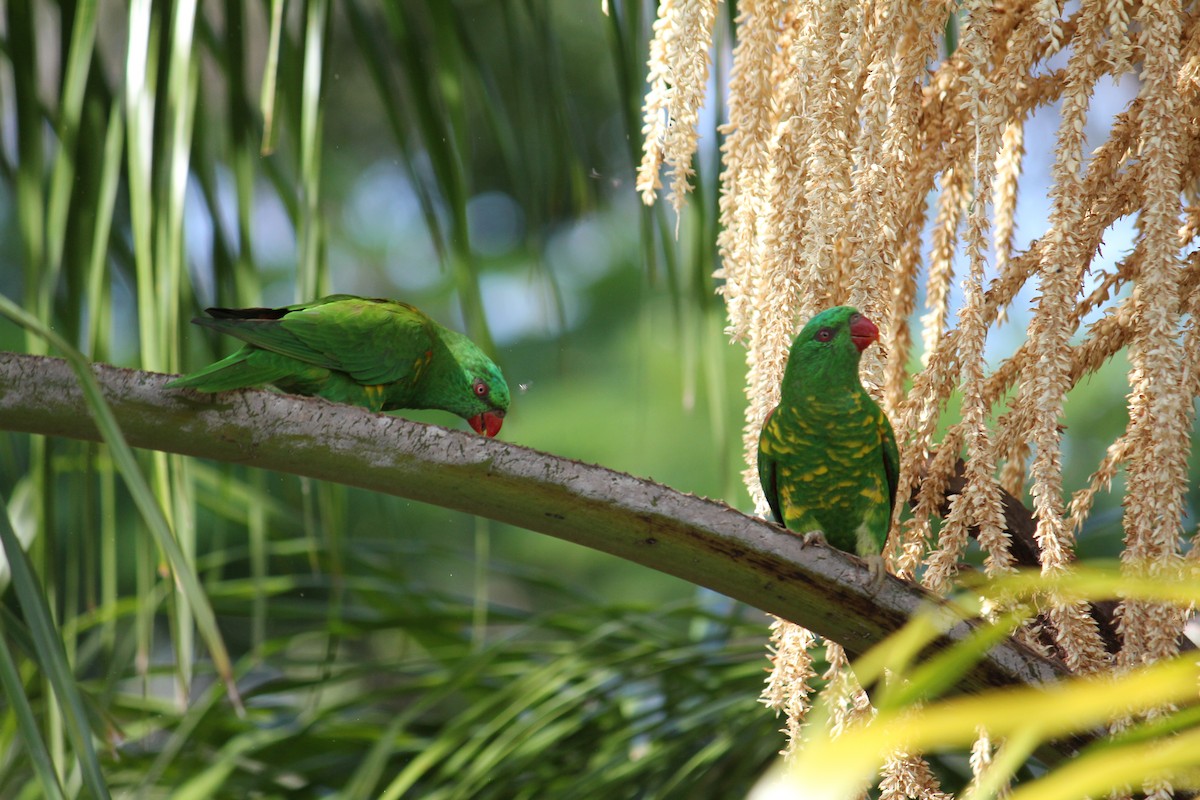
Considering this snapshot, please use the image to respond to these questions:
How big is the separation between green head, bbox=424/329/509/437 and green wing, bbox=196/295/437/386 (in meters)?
0.10

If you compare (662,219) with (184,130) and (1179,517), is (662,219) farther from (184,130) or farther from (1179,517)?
(1179,517)

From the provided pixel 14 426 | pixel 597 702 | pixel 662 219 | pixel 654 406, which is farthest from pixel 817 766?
pixel 654 406

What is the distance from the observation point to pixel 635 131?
1.58 meters

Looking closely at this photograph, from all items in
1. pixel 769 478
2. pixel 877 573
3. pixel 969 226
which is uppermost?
pixel 969 226

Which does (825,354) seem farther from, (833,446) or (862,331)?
(862,331)

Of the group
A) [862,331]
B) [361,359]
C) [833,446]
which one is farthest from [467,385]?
[862,331]

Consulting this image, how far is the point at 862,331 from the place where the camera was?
49.3 inches

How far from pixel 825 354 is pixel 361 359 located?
0.73m

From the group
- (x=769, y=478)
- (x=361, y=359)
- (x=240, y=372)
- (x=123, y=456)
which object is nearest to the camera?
(x=123, y=456)

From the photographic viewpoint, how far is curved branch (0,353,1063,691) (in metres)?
0.92

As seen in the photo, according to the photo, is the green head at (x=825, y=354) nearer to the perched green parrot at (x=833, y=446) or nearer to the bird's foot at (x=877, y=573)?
the perched green parrot at (x=833, y=446)

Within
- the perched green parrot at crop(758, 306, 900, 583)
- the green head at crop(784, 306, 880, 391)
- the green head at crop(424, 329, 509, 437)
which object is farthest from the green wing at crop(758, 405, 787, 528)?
the green head at crop(424, 329, 509, 437)

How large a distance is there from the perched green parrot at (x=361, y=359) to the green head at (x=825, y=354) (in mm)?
600

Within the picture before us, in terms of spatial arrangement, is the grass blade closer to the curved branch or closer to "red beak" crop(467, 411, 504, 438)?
the curved branch
